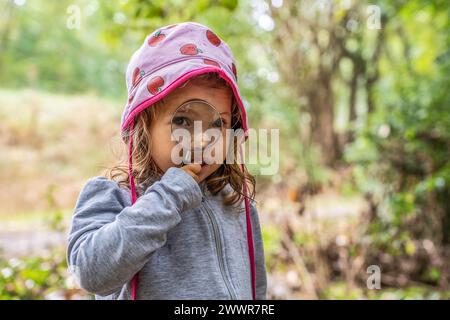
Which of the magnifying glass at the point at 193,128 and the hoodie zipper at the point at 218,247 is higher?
the magnifying glass at the point at 193,128

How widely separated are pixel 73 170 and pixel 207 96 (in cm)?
665

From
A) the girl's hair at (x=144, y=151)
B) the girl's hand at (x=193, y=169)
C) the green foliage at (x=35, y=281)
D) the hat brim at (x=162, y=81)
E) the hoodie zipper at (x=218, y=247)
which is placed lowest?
the green foliage at (x=35, y=281)

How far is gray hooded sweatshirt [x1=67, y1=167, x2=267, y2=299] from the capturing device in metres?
1.15

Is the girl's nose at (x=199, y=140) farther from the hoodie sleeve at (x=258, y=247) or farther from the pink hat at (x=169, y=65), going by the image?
the hoodie sleeve at (x=258, y=247)

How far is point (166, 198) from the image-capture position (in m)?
1.20

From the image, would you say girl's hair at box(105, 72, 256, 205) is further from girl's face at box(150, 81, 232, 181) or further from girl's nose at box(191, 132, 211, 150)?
girl's nose at box(191, 132, 211, 150)

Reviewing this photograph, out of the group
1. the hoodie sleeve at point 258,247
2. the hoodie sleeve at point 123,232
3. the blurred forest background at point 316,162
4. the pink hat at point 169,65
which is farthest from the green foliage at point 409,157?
the hoodie sleeve at point 123,232

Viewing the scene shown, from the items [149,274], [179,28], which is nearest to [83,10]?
[179,28]

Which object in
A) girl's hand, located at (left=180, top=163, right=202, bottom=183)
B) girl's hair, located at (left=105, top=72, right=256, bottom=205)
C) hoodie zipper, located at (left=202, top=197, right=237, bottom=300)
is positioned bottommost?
hoodie zipper, located at (left=202, top=197, right=237, bottom=300)

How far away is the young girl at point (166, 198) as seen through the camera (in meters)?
1.18

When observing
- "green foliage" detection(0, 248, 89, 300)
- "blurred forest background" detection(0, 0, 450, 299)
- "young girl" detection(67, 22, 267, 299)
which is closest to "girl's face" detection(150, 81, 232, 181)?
"young girl" detection(67, 22, 267, 299)

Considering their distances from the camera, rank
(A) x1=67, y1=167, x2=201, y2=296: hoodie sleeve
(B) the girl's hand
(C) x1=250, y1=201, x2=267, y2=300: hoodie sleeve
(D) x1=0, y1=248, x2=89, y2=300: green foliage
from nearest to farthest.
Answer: (A) x1=67, y1=167, x2=201, y2=296: hoodie sleeve, (B) the girl's hand, (C) x1=250, y1=201, x2=267, y2=300: hoodie sleeve, (D) x1=0, y1=248, x2=89, y2=300: green foliage

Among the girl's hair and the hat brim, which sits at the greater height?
the hat brim
